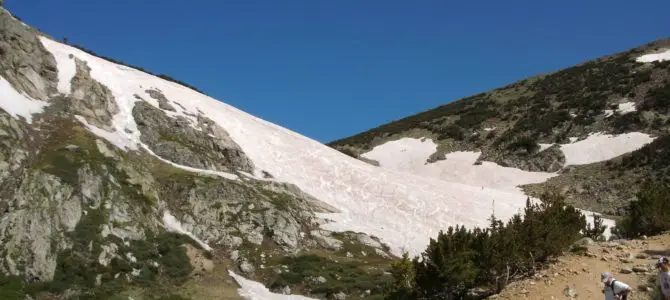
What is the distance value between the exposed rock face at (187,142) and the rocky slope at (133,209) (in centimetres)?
13

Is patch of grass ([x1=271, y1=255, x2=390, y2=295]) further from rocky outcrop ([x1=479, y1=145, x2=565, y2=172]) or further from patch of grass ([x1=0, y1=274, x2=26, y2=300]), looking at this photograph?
rocky outcrop ([x1=479, y1=145, x2=565, y2=172])

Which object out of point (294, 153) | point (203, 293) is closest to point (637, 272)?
point (203, 293)

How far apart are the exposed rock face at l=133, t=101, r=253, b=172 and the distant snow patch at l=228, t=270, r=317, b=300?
539 inches

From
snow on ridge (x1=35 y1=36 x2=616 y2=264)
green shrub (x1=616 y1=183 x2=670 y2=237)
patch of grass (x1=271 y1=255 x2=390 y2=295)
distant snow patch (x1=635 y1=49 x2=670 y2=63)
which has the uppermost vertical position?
distant snow patch (x1=635 y1=49 x2=670 y2=63)

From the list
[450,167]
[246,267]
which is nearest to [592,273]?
[246,267]

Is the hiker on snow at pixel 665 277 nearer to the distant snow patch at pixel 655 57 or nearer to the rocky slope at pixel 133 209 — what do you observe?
the rocky slope at pixel 133 209

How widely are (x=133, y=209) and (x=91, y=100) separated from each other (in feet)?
49.9

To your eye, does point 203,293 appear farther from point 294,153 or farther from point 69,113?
point 294,153

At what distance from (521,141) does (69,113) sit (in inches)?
2352

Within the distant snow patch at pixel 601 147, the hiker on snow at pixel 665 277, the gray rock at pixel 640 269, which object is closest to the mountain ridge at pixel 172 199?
the gray rock at pixel 640 269

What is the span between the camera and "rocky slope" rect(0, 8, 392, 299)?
24.4 m

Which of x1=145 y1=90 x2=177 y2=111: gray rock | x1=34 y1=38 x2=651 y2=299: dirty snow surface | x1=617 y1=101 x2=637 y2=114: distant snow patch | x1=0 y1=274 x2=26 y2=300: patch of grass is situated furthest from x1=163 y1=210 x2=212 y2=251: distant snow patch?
x1=617 y1=101 x2=637 y2=114: distant snow patch

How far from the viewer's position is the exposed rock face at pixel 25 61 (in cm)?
3600

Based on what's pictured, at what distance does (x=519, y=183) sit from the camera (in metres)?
65.3
